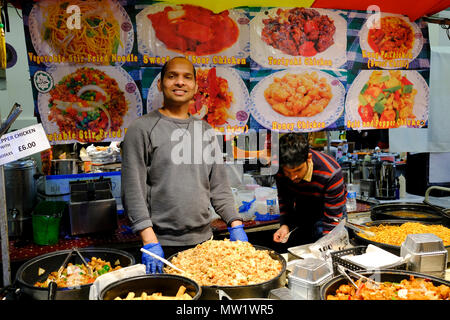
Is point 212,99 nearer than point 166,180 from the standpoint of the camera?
No

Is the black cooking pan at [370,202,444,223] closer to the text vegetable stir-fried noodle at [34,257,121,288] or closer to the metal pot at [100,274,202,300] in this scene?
the metal pot at [100,274,202,300]

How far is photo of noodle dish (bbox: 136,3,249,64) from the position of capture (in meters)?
A: 2.90

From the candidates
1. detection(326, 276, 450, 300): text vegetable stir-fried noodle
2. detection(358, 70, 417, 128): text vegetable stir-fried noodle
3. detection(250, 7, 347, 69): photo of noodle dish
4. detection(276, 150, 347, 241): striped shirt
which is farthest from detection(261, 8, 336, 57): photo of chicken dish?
detection(326, 276, 450, 300): text vegetable stir-fried noodle

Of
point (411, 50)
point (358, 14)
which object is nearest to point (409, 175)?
point (411, 50)

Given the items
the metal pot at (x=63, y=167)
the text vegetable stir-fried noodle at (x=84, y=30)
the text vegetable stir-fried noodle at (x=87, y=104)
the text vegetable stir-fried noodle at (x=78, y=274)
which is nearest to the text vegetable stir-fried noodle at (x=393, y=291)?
the text vegetable stir-fried noodle at (x=78, y=274)

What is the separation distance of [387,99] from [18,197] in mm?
3627

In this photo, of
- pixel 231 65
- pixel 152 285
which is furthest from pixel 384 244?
pixel 231 65

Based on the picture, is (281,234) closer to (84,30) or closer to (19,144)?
(19,144)

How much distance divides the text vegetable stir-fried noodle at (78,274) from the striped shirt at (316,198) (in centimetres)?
150

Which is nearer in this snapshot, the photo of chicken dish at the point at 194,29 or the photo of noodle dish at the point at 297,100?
the photo of chicken dish at the point at 194,29

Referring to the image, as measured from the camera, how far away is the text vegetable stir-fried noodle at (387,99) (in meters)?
3.55

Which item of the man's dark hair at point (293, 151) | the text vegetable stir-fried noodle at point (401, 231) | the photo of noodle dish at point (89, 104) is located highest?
the photo of noodle dish at point (89, 104)

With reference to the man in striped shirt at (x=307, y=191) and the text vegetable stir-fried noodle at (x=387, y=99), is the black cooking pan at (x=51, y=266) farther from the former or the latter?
the text vegetable stir-fried noodle at (x=387, y=99)

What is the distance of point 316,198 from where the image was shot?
2.75m
